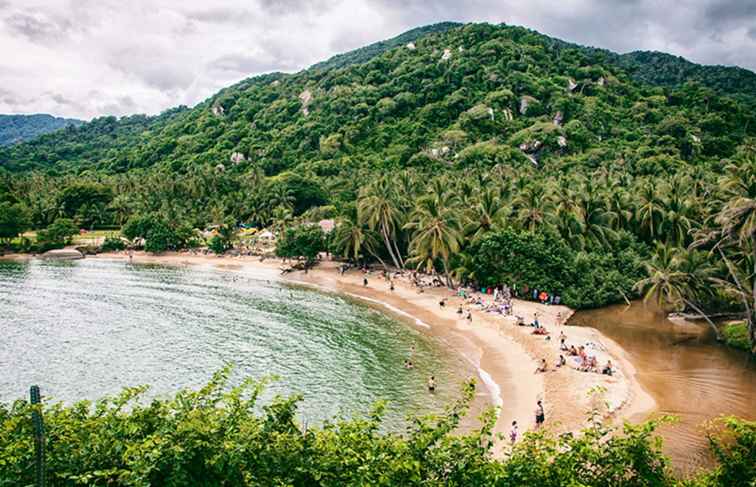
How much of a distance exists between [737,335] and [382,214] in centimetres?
3854

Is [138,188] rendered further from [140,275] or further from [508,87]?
[508,87]

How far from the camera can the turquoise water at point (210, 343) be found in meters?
34.8

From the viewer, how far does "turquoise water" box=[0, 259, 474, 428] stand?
114 feet

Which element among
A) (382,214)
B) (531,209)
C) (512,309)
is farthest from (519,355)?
(382,214)

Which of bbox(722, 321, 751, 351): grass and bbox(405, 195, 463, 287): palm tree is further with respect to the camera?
bbox(405, 195, 463, 287): palm tree

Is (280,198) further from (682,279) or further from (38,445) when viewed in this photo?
(38,445)

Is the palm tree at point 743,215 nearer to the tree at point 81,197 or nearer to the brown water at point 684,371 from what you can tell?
the brown water at point 684,371

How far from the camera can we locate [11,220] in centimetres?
8856

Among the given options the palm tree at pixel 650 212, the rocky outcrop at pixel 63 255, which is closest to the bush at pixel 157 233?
the rocky outcrop at pixel 63 255

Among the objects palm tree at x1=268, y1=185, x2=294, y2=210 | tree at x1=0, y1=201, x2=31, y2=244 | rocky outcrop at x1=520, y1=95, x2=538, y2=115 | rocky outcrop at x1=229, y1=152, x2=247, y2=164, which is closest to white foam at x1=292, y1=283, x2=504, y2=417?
palm tree at x1=268, y1=185, x2=294, y2=210

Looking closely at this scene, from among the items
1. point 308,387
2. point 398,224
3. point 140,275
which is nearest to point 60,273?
point 140,275

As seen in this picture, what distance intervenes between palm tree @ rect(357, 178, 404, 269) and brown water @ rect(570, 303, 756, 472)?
82.9 ft

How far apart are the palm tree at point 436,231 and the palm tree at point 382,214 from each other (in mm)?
6116

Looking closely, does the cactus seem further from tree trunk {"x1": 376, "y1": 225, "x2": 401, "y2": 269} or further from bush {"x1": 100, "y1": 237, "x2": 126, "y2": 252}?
bush {"x1": 100, "y1": 237, "x2": 126, "y2": 252}
